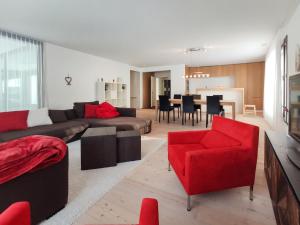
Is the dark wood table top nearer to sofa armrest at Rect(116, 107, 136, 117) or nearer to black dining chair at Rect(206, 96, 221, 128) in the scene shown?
black dining chair at Rect(206, 96, 221, 128)

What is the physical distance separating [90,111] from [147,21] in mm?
2588

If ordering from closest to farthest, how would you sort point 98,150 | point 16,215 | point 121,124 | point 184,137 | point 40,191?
point 16,215 → point 40,191 → point 184,137 → point 98,150 → point 121,124

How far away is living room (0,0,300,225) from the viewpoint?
54.9 inches

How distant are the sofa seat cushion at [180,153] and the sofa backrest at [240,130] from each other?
13.4 inches

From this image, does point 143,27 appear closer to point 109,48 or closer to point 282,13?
point 109,48

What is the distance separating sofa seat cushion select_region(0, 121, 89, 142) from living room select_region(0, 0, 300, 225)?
18 millimetres

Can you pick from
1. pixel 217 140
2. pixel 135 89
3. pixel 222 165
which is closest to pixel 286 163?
pixel 222 165

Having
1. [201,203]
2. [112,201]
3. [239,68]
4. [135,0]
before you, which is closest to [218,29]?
[135,0]

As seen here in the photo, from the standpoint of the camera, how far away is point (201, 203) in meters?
1.68

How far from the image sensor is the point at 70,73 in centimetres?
553

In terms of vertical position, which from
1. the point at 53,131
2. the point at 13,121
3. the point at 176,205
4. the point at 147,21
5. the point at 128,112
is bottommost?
the point at 176,205

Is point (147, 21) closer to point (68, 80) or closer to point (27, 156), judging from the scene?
point (27, 156)

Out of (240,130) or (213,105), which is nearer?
(240,130)

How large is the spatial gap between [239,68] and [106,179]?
330 inches
